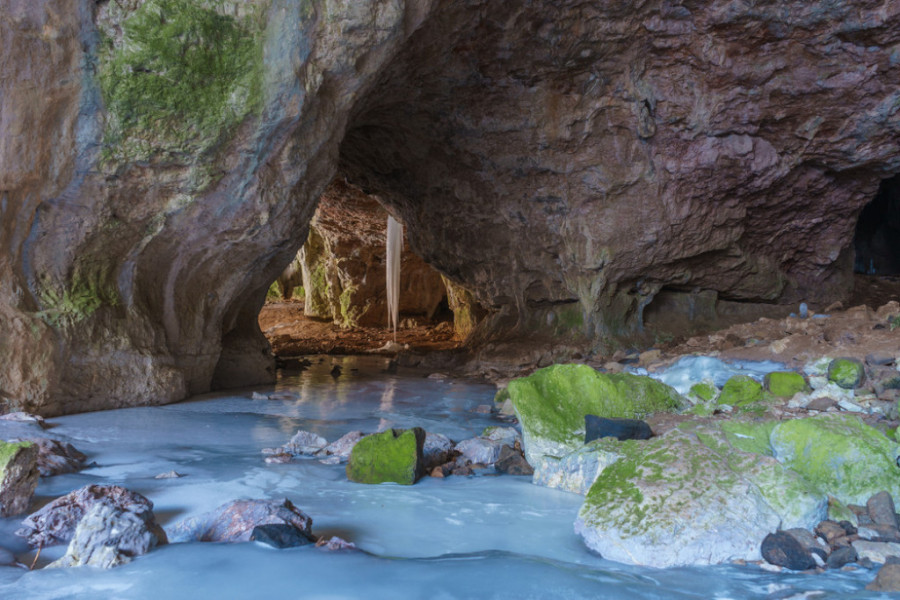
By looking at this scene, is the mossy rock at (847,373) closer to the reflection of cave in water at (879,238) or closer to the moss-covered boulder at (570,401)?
the moss-covered boulder at (570,401)

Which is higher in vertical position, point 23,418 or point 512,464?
point 23,418

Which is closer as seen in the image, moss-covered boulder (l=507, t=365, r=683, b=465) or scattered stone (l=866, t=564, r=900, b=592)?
scattered stone (l=866, t=564, r=900, b=592)

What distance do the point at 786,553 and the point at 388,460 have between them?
6.59 ft

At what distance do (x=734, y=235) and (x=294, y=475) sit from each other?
23.3 feet

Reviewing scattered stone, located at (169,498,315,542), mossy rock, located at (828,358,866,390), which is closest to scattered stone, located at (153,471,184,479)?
scattered stone, located at (169,498,315,542)

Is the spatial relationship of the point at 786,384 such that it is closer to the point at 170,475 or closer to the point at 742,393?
the point at 742,393

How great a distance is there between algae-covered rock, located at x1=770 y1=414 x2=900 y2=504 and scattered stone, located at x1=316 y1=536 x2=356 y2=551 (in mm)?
2206

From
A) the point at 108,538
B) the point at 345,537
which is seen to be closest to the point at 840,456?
the point at 345,537

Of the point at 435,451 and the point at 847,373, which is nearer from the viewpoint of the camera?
the point at 435,451

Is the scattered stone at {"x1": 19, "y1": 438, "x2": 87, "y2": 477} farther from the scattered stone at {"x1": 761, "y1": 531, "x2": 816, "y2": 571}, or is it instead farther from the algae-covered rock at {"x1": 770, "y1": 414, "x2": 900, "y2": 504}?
the algae-covered rock at {"x1": 770, "y1": 414, "x2": 900, "y2": 504}

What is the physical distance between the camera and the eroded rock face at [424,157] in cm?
488

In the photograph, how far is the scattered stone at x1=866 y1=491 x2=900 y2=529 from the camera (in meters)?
2.95

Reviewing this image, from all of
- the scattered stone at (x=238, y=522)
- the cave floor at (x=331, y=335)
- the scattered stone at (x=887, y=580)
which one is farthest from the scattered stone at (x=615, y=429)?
the cave floor at (x=331, y=335)

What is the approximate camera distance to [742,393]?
5.01m
